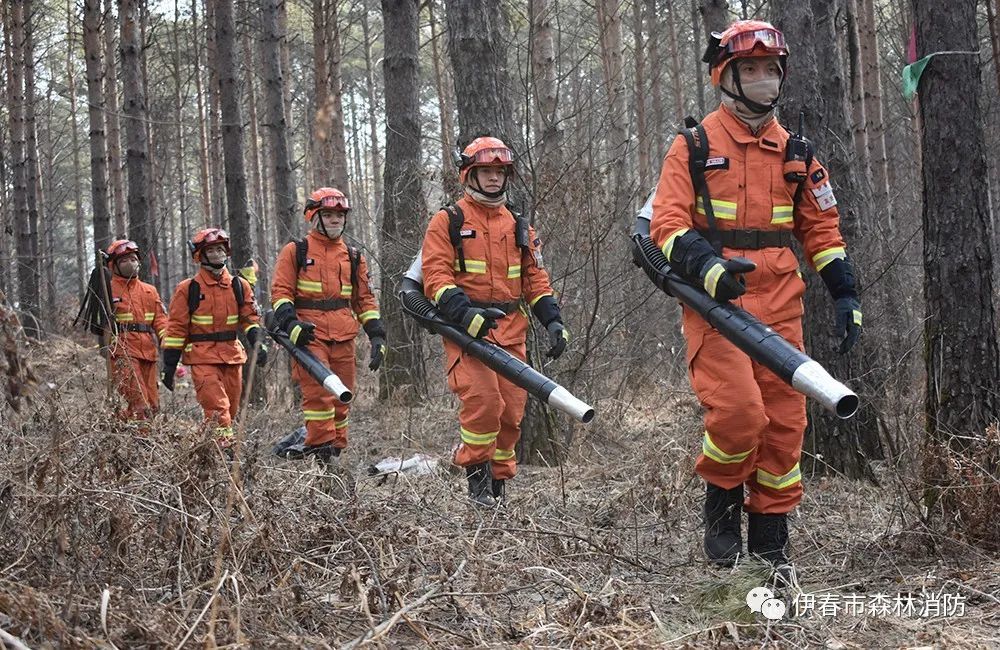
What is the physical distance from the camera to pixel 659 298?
399 inches

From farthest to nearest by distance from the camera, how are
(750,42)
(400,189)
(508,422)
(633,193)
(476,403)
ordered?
(400,189) < (633,193) < (508,422) < (476,403) < (750,42)

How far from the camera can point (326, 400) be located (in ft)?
25.0

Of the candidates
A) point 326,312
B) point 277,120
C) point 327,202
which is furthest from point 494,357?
point 277,120

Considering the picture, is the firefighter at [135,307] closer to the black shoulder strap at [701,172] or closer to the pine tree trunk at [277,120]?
the pine tree trunk at [277,120]

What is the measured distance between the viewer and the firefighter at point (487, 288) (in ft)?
18.7

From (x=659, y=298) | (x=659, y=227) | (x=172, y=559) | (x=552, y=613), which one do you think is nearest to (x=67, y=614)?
(x=172, y=559)

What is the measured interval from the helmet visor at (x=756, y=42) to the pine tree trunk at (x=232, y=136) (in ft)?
27.5

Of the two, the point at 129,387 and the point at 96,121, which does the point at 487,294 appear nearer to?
the point at 129,387

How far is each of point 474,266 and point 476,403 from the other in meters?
0.82

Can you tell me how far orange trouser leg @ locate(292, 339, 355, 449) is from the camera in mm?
7645

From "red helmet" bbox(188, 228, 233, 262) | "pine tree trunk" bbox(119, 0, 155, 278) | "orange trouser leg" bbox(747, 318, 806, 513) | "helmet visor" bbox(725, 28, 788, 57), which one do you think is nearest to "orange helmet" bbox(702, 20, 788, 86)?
"helmet visor" bbox(725, 28, 788, 57)

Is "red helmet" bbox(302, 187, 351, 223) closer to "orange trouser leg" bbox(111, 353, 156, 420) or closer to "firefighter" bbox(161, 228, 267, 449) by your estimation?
"firefighter" bbox(161, 228, 267, 449)

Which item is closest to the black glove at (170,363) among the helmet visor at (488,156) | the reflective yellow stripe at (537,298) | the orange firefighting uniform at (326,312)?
the orange firefighting uniform at (326,312)

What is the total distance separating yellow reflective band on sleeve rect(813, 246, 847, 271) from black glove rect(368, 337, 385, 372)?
3.81 metres
